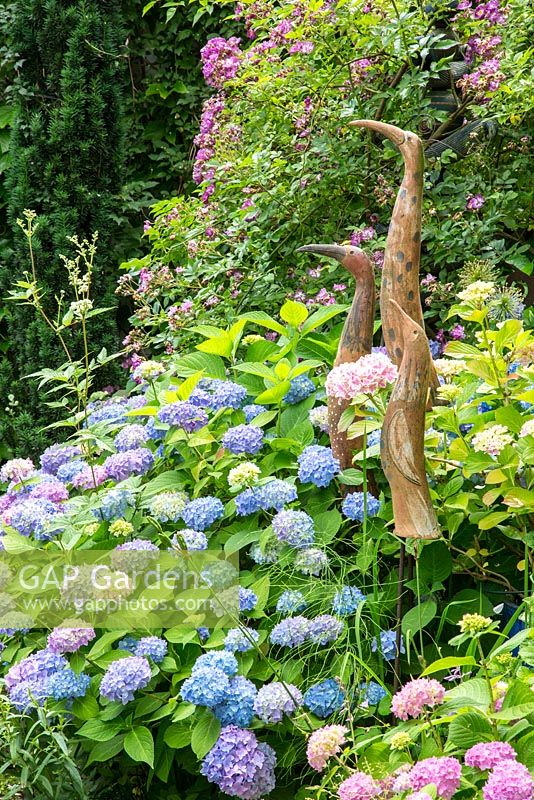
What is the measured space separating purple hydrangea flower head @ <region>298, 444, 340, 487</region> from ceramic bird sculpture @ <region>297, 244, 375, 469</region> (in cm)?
6

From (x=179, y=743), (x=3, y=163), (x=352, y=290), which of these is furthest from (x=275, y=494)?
(x=3, y=163)

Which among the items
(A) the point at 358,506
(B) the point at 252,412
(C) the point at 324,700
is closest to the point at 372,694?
(C) the point at 324,700

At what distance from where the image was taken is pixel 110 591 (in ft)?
6.50

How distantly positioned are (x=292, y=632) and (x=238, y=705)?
169mm

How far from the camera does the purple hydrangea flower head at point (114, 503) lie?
84.2 inches

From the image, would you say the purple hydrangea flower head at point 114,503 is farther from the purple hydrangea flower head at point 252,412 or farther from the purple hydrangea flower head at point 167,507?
the purple hydrangea flower head at point 252,412

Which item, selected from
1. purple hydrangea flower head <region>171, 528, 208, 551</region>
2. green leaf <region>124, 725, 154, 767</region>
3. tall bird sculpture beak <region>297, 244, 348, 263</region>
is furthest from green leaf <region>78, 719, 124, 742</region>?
tall bird sculpture beak <region>297, 244, 348, 263</region>

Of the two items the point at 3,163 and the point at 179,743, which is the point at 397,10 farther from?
the point at 3,163

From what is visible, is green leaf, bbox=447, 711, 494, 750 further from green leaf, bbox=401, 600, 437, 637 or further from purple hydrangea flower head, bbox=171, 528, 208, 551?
purple hydrangea flower head, bbox=171, 528, 208, 551

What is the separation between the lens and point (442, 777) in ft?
4.08

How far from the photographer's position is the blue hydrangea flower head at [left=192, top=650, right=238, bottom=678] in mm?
1758

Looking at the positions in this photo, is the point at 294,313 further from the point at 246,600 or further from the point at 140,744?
the point at 140,744

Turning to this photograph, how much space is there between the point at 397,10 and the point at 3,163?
9.10 ft

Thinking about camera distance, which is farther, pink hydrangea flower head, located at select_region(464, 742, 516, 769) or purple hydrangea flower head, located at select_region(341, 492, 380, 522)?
purple hydrangea flower head, located at select_region(341, 492, 380, 522)
